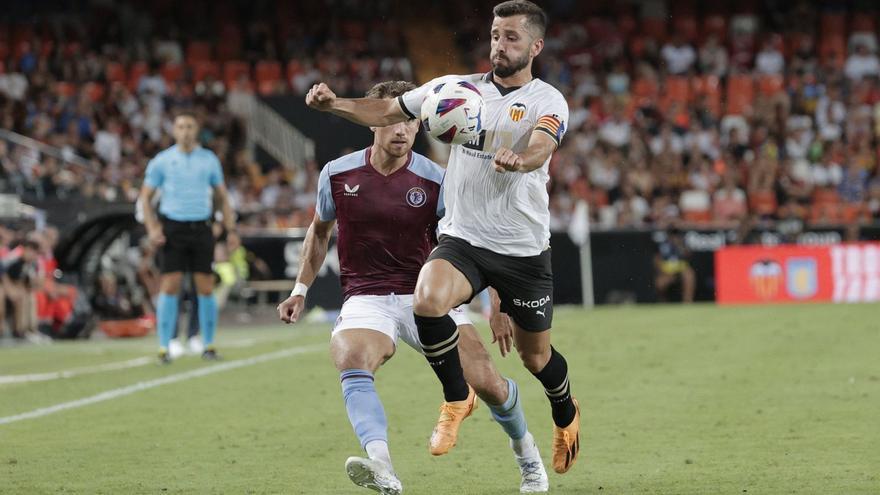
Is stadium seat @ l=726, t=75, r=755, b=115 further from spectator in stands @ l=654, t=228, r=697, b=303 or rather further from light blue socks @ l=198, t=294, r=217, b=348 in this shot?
light blue socks @ l=198, t=294, r=217, b=348

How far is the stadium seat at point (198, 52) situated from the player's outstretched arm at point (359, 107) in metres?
24.7

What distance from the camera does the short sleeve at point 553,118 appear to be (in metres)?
6.15

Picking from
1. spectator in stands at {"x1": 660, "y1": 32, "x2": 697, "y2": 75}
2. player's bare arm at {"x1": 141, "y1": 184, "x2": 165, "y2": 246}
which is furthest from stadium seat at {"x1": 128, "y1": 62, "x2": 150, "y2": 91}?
player's bare arm at {"x1": 141, "y1": 184, "x2": 165, "y2": 246}

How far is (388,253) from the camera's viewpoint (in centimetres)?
698

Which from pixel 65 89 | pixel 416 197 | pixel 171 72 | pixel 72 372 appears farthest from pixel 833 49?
pixel 416 197

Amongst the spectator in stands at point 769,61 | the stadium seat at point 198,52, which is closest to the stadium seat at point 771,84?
the spectator in stands at point 769,61

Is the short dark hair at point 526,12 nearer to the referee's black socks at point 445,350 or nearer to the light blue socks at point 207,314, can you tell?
the referee's black socks at point 445,350

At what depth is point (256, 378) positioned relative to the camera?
12.1m

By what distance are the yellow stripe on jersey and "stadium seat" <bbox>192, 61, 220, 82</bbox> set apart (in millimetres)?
23334

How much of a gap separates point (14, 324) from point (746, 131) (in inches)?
601

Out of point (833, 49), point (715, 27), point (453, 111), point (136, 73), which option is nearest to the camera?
point (453, 111)

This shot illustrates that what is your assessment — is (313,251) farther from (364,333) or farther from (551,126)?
(551,126)

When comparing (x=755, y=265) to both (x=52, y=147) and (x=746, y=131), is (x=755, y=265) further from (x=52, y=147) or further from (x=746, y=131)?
(x=52, y=147)

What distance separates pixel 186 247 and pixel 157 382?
77.6 inches
